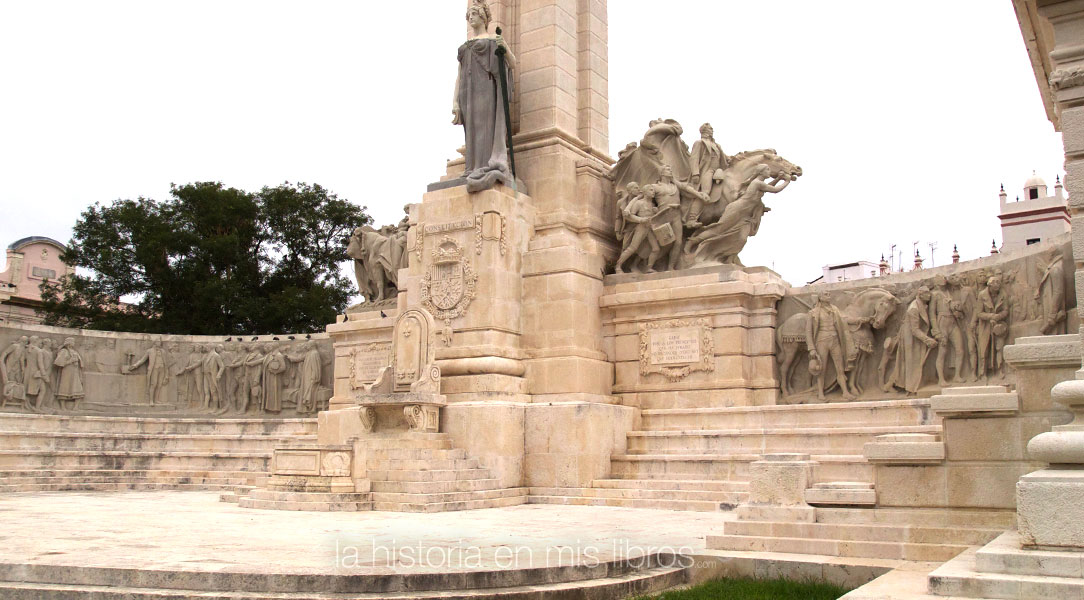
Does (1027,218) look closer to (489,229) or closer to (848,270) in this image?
(848,270)

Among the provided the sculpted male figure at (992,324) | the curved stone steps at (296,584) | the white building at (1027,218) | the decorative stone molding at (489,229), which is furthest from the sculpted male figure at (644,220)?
the white building at (1027,218)

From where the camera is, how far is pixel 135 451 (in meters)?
20.4

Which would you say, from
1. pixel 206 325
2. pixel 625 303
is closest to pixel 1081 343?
pixel 625 303

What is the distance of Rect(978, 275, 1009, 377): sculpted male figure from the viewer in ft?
47.0

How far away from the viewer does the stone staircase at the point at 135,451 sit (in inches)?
727

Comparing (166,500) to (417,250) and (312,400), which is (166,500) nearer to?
(417,250)

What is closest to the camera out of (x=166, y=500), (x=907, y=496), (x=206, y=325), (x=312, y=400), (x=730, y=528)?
(x=907, y=496)

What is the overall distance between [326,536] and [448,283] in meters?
7.97

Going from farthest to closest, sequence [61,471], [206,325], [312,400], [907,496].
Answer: [206,325] → [312,400] → [61,471] → [907,496]

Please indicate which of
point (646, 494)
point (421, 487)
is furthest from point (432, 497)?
point (646, 494)

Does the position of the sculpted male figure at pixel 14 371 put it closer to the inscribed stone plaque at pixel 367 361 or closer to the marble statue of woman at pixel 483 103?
the inscribed stone plaque at pixel 367 361

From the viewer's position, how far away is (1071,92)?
7391 mm

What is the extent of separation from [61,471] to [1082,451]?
1775 cm

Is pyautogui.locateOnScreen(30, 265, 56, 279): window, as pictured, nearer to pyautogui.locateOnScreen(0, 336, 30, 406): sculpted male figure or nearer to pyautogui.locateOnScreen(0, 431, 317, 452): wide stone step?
pyautogui.locateOnScreen(0, 336, 30, 406): sculpted male figure
